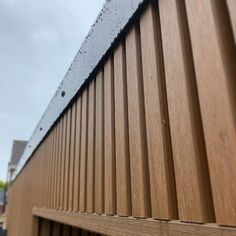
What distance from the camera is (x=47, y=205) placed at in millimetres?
3139

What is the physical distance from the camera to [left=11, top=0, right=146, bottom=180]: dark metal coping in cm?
143

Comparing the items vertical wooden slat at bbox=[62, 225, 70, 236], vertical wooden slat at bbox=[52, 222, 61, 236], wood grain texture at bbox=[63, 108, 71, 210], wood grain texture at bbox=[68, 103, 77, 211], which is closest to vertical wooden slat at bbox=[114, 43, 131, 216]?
wood grain texture at bbox=[68, 103, 77, 211]

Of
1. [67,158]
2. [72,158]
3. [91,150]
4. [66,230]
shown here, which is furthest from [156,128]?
[66,230]

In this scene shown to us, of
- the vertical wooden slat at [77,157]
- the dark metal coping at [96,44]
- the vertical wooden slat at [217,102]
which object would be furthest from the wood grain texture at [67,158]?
the vertical wooden slat at [217,102]

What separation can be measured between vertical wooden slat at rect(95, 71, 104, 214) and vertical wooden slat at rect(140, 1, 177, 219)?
1.81 feet

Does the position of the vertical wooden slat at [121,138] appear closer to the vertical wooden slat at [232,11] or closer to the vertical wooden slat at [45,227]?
the vertical wooden slat at [232,11]

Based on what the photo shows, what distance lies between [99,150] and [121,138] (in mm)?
326

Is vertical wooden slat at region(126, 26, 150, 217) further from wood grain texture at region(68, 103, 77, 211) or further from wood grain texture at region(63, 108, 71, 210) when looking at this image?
wood grain texture at region(63, 108, 71, 210)

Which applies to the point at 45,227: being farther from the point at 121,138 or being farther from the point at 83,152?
the point at 121,138

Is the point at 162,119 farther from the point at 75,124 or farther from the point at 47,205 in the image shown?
the point at 47,205

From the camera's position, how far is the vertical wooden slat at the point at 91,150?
5.73 ft

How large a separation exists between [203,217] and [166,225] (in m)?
0.18

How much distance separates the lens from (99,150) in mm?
1690

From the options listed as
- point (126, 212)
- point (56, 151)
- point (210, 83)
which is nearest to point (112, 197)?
point (126, 212)
